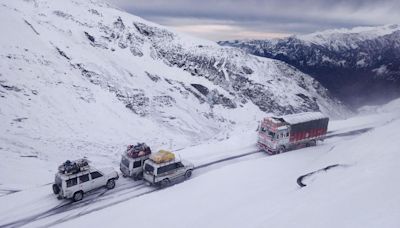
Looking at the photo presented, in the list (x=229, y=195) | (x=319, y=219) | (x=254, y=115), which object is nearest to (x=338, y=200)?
(x=319, y=219)

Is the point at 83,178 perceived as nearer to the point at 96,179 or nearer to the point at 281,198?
the point at 96,179

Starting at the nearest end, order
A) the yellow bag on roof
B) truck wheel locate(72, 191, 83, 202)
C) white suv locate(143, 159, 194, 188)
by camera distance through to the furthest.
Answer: truck wheel locate(72, 191, 83, 202) → white suv locate(143, 159, 194, 188) → the yellow bag on roof

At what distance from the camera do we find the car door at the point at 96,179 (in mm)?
21547

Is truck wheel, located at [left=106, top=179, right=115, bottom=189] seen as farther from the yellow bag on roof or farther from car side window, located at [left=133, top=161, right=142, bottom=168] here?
the yellow bag on roof

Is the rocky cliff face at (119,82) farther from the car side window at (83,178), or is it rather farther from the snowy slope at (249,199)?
the snowy slope at (249,199)

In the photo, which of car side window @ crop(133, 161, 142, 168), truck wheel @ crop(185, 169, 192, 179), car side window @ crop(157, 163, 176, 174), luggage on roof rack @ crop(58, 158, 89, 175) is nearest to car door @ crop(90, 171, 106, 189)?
luggage on roof rack @ crop(58, 158, 89, 175)

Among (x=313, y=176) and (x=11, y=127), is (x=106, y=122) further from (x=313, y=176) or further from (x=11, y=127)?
(x=313, y=176)

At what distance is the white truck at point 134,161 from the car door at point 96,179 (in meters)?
2.20

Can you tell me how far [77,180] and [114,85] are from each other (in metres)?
36.1

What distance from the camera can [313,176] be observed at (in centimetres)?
1806

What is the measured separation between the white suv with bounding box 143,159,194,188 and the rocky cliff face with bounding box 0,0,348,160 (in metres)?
17.7

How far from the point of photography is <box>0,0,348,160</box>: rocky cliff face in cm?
4222

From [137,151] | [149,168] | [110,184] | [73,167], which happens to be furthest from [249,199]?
[73,167]

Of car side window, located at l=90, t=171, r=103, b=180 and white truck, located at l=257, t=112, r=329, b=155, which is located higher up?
white truck, located at l=257, t=112, r=329, b=155
